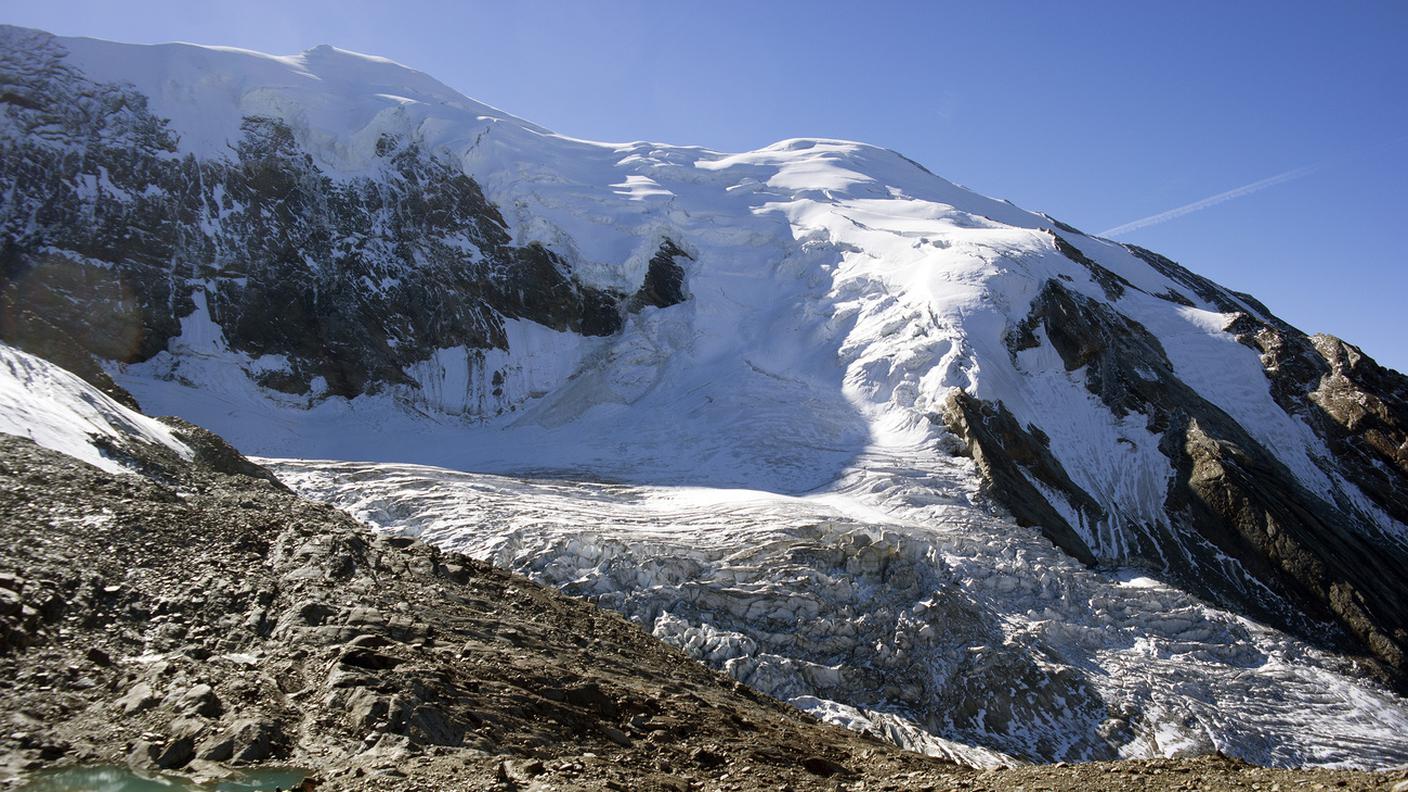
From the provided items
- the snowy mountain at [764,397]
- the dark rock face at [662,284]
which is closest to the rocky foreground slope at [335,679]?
the snowy mountain at [764,397]

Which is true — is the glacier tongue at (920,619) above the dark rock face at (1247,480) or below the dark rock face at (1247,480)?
below

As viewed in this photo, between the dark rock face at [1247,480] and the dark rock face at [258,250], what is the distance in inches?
660

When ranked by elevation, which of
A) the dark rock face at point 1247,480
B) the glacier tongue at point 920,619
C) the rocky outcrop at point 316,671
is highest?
the dark rock face at point 1247,480

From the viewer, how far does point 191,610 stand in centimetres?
1131

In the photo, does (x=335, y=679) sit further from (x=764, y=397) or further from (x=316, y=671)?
(x=764, y=397)

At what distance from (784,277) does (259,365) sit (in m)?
21.1

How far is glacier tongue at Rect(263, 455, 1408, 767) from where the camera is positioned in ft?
58.4

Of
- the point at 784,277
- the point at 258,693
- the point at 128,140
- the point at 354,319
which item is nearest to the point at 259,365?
the point at 354,319

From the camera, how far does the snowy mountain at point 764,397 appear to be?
19781 millimetres

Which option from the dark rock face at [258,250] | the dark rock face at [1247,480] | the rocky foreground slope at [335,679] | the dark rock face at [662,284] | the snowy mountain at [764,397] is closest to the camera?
the rocky foreground slope at [335,679]

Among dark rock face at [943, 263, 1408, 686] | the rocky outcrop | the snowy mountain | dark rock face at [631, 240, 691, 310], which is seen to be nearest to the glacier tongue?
the snowy mountain

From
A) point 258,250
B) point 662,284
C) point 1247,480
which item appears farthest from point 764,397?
point 258,250

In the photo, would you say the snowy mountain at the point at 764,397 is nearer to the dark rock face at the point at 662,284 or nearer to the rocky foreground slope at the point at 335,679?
the dark rock face at the point at 662,284

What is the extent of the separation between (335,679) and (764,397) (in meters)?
23.4
